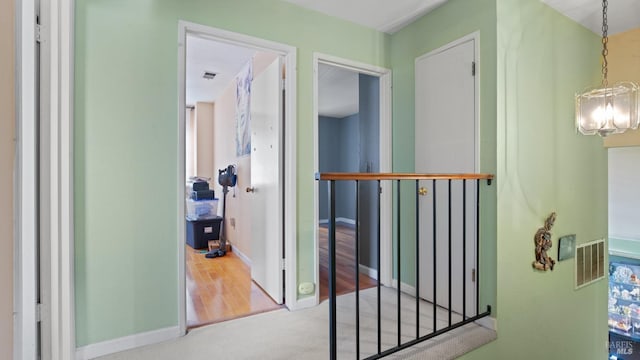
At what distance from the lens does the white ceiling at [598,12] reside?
2.40 meters

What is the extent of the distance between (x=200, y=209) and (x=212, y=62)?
6.91ft

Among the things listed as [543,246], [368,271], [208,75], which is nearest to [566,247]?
[543,246]

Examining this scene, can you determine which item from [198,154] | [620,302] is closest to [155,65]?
[198,154]

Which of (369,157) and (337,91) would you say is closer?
(369,157)

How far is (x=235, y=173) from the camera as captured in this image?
13.3 feet

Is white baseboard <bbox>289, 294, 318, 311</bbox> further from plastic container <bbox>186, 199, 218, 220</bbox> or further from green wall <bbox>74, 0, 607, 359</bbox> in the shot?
plastic container <bbox>186, 199, 218, 220</bbox>

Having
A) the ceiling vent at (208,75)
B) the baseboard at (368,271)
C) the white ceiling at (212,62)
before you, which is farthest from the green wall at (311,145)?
the ceiling vent at (208,75)

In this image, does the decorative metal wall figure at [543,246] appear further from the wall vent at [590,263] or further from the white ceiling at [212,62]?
the white ceiling at [212,62]

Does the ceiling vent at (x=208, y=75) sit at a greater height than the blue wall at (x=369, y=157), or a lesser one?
greater

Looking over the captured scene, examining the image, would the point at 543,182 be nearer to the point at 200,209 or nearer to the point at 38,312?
the point at 38,312

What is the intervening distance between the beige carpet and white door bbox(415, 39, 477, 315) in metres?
0.27

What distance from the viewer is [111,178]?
1.80m

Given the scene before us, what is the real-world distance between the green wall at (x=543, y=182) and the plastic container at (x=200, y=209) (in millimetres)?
3725

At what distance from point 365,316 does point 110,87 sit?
7.31ft
